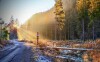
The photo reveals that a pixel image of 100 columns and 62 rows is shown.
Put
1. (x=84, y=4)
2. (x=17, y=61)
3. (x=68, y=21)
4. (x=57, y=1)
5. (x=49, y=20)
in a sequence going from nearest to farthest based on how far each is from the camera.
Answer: (x=17, y=61) < (x=84, y=4) < (x=57, y=1) < (x=68, y=21) < (x=49, y=20)

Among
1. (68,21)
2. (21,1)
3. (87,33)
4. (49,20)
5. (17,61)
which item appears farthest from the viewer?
(49,20)

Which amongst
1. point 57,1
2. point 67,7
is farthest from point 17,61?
point 67,7

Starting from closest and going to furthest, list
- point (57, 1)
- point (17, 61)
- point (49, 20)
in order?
1. point (17, 61)
2. point (57, 1)
3. point (49, 20)

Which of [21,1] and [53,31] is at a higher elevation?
[21,1]

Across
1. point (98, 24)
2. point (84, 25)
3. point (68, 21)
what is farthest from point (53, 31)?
point (98, 24)

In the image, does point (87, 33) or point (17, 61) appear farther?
point (87, 33)

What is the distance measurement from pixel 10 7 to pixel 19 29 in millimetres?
17345

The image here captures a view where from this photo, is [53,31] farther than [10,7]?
Yes

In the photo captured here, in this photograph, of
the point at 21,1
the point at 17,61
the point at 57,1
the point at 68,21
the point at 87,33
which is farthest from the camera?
the point at 68,21

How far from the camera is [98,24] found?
34.7 m

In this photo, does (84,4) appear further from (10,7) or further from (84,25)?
(10,7)

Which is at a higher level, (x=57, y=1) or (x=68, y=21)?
(x=57, y=1)

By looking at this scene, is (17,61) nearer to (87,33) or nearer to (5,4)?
(5,4)

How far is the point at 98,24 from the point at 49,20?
16249 mm
